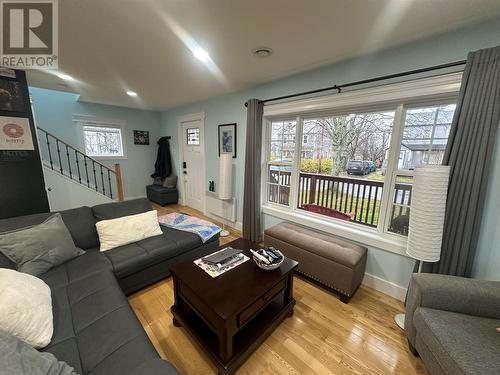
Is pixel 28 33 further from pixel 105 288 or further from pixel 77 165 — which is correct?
pixel 77 165

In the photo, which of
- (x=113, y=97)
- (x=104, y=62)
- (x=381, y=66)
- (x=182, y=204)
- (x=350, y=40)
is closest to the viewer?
(x=350, y=40)

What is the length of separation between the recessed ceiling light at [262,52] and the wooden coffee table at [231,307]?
6.35ft

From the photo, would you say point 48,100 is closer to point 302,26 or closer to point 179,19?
point 179,19

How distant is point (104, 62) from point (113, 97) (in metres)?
1.80

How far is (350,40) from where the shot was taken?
168 cm

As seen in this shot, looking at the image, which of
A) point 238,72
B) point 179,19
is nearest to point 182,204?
point 238,72

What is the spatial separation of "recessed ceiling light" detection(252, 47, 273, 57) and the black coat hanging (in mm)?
3688

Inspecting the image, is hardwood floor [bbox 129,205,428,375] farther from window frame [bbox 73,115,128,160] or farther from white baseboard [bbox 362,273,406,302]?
window frame [bbox 73,115,128,160]

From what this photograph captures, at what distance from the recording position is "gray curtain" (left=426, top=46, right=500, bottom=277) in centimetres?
135

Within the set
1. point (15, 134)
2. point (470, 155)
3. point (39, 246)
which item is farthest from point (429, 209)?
point (15, 134)

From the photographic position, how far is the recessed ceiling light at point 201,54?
1912mm

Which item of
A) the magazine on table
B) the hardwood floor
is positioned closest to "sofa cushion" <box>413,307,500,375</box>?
the hardwood floor

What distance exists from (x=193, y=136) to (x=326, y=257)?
3599 mm

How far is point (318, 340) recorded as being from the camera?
59.2 inches
